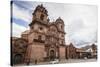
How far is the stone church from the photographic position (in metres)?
2.39

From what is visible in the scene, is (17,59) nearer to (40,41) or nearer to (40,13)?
(40,41)

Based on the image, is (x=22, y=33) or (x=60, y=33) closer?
(x=22, y=33)

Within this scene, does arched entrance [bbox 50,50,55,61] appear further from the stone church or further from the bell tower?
the bell tower

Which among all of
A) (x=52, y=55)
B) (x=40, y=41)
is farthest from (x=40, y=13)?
(x=52, y=55)

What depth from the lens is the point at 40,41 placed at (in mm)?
2479

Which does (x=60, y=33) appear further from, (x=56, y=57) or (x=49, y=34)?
(x=56, y=57)

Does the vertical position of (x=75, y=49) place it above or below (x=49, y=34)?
below

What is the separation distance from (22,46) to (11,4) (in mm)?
523

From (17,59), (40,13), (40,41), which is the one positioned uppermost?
(40,13)

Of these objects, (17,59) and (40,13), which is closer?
(17,59)

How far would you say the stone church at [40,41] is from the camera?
7.84ft

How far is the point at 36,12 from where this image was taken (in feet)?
8.11

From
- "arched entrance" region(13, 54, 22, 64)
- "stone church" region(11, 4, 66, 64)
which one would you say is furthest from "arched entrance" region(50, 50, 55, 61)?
"arched entrance" region(13, 54, 22, 64)

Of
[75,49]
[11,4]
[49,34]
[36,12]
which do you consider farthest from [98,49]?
[11,4]
